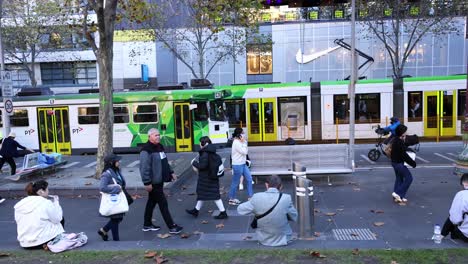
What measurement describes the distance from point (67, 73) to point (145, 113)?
870 inches

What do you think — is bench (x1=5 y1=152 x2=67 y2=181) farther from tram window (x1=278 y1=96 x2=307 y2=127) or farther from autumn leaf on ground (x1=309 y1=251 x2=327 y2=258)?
tram window (x1=278 y1=96 x2=307 y2=127)

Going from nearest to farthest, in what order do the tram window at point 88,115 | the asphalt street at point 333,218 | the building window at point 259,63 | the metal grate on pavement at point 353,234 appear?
the asphalt street at point 333,218 < the metal grate on pavement at point 353,234 < the tram window at point 88,115 < the building window at point 259,63

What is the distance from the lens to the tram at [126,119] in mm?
18953

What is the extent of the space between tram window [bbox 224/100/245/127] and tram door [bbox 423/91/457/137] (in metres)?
9.04

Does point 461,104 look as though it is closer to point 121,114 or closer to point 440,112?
point 440,112

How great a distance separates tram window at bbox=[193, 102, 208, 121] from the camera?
61.9 feet

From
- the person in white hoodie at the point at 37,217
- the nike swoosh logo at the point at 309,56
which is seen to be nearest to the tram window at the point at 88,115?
the person in white hoodie at the point at 37,217

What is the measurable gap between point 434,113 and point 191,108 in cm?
1201

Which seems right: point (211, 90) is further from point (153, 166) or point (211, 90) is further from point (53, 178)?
point (153, 166)

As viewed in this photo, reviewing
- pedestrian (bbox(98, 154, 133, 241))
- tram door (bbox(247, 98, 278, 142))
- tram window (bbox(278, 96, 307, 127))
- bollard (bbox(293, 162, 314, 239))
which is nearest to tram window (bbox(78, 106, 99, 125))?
tram door (bbox(247, 98, 278, 142))

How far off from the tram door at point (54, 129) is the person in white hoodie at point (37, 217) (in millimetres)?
14640

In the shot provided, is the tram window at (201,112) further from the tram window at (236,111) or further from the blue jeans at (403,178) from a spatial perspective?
the blue jeans at (403,178)

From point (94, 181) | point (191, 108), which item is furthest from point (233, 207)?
point (191, 108)

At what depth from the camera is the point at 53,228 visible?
20.0 ft
